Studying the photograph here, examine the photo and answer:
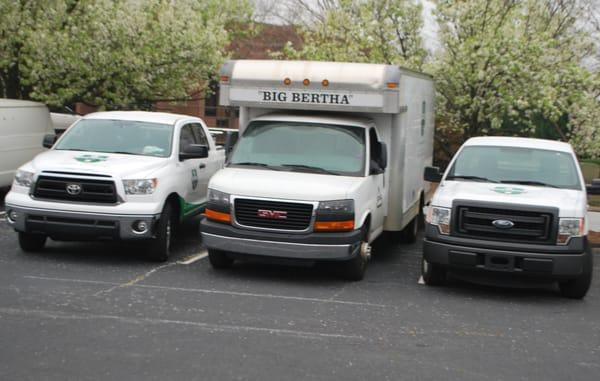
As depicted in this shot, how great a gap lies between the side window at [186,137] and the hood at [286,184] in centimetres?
163

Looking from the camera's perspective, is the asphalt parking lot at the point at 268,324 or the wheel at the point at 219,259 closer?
the asphalt parking lot at the point at 268,324

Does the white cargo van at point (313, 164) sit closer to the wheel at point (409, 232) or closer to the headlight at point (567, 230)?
the wheel at point (409, 232)

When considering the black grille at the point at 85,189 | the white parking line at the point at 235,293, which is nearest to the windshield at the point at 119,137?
the black grille at the point at 85,189

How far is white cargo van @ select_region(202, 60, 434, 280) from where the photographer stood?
9.45 metres

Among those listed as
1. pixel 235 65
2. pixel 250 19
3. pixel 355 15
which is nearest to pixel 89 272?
pixel 235 65

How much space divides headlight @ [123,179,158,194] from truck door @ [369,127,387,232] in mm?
2657

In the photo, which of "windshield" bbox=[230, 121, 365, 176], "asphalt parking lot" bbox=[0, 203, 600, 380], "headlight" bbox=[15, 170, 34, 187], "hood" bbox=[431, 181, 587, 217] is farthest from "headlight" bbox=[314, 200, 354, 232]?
"headlight" bbox=[15, 170, 34, 187]

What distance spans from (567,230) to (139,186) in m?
4.92

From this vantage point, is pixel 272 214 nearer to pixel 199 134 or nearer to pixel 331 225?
pixel 331 225

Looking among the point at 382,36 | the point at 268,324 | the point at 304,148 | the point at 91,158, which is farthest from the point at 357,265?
the point at 382,36

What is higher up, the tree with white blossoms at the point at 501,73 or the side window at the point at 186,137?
the tree with white blossoms at the point at 501,73

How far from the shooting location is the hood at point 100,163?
10.2 m

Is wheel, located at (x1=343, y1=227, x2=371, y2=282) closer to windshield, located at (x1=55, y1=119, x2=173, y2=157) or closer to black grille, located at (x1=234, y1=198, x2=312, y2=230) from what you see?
black grille, located at (x1=234, y1=198, x2=312, y2=230)

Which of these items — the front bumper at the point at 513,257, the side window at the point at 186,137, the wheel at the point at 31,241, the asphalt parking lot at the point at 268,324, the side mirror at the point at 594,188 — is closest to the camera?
the asphalt parking lot at the point at 268,324
